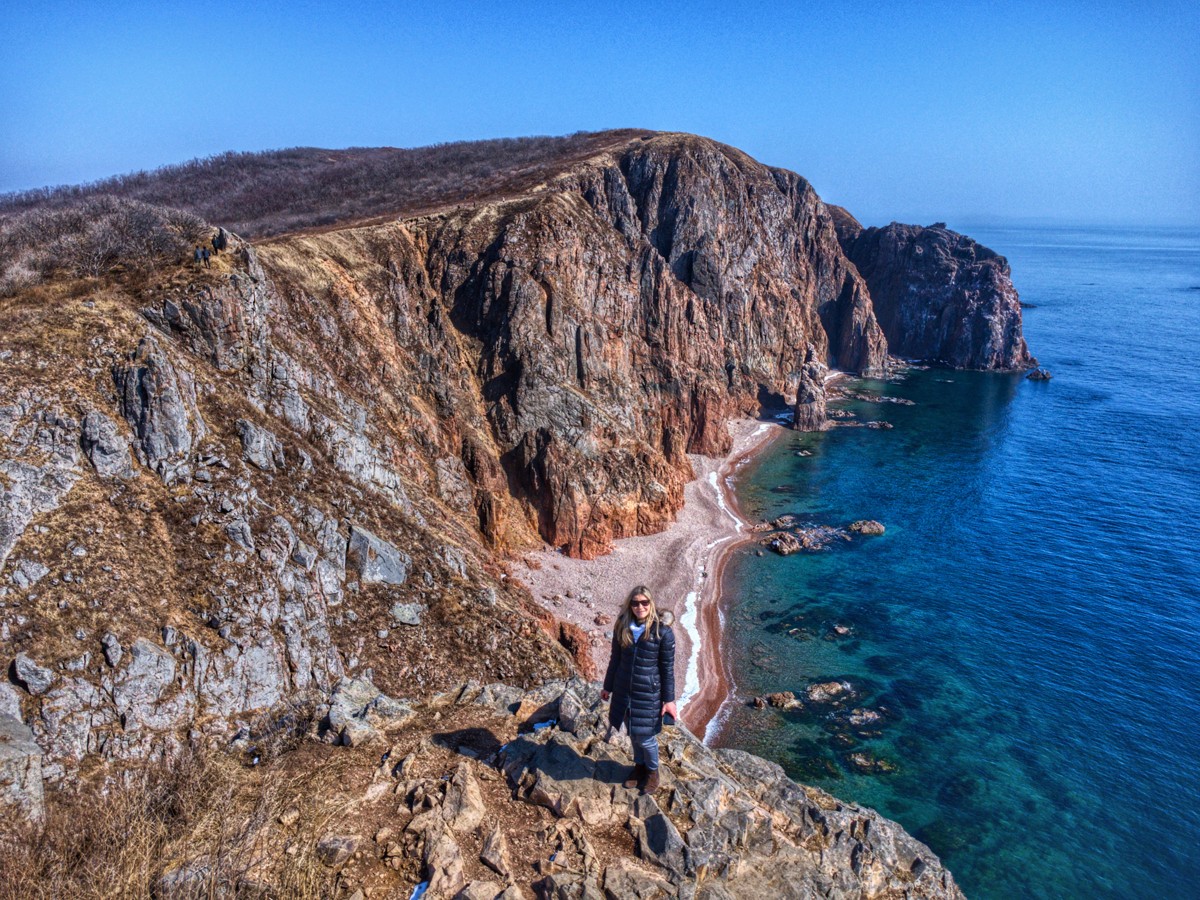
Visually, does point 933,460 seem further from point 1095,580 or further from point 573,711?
point 573,711

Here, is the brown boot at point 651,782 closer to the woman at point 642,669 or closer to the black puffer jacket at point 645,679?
the woman at point 642,669

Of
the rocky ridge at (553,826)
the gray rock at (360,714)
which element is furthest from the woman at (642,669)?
the gray rock at (360,714)

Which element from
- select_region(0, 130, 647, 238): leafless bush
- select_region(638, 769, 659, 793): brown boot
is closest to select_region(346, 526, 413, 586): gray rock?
select_region(638, 769, 659, 793): brown boot

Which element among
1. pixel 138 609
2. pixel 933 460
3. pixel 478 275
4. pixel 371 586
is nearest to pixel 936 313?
pixel 933 460

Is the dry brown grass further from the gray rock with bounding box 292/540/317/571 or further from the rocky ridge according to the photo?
the gray rock with bounding box 292/540/317/571

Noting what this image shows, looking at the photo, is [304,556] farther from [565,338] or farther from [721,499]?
[721,499]

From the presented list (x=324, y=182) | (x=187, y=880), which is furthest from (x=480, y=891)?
(x=324, y=182)

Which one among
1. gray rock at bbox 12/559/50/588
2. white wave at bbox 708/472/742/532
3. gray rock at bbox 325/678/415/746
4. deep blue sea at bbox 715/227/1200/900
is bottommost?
deep blue sea at bbox 715/227/1200/900
